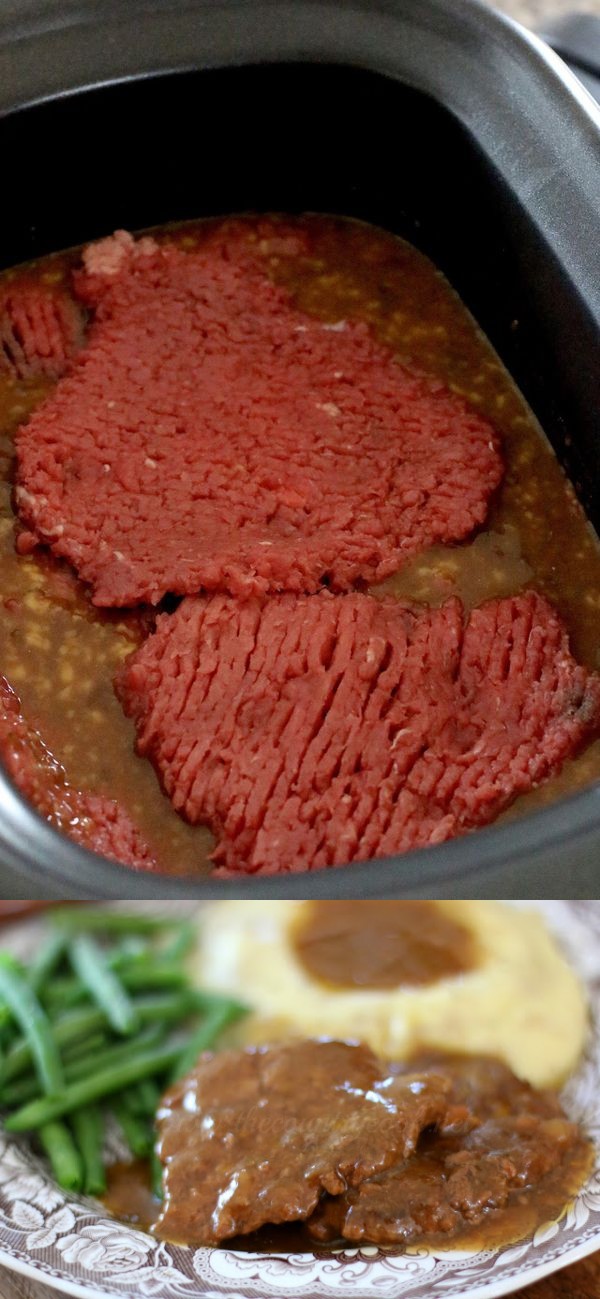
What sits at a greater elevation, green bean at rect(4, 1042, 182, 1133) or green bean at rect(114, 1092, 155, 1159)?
Answer: green bean at rect(4, 1042, 182, 1133)

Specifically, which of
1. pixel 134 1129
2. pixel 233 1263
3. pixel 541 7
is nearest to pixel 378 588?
pixel 134 1129

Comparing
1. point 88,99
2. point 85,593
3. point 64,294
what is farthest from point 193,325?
point 85,593

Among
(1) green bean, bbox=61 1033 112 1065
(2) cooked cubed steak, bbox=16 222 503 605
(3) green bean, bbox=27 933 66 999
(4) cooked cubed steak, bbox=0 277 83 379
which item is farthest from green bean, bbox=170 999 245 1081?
(4) cooked cubed steak, bbox=0 277 83 379

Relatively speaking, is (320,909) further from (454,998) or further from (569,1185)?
(569,1185)

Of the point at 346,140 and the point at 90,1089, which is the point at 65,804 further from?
the point at 346,140

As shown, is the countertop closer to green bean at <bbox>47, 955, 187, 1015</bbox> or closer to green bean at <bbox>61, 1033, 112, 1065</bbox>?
green bean at <bbox>47, 955, 187, 1015</bbox>

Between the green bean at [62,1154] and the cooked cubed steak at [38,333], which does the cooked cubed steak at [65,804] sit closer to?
the green bean at [62,1154]

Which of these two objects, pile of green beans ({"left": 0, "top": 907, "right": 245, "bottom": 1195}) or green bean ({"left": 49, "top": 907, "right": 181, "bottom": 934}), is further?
green bean ({"left": 49, "top": 907, "right": 181, "bottom": 934})
